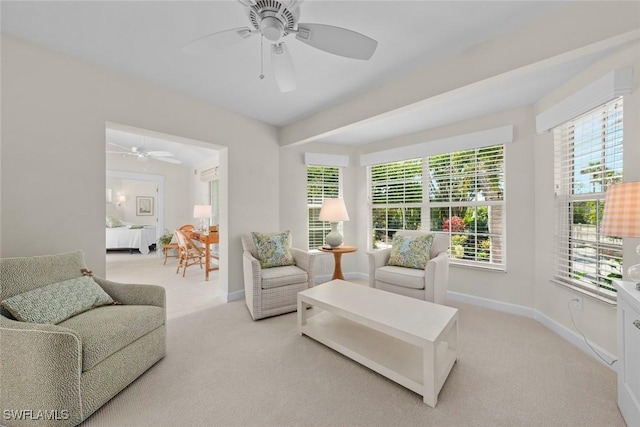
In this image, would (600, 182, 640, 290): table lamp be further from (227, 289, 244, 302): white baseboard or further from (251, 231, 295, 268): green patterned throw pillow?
(227, 289, 244, 302): white baseboard

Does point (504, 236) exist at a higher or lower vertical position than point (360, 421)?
higher

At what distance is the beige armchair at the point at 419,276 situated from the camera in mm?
2779

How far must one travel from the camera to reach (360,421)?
145 cm

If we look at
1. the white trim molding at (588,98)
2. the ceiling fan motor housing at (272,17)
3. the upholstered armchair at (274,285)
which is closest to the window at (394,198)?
the white trim molding at (588,98)

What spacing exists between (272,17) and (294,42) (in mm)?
679

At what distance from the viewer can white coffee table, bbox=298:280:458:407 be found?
161cm

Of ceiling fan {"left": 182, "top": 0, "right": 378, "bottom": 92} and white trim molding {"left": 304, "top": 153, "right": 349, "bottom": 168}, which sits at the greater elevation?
ceiling fan {"left": 182, "top": 0, "right": 378, "bottom": 92}

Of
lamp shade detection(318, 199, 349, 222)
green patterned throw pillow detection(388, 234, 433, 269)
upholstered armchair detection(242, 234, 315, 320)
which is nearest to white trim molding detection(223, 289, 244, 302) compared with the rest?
upholstered armchair detection(242, 234, 315, 320)

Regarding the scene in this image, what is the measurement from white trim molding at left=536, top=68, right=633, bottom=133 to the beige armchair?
1540mm

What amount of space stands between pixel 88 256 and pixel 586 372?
404 centimetres

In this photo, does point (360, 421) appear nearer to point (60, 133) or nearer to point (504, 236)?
point (504, 236)

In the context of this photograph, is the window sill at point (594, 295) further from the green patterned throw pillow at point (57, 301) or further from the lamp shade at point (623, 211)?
the green patterned throw pillow at point (57, 301)

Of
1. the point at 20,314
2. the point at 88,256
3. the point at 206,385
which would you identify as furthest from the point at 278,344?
the point at 88,256

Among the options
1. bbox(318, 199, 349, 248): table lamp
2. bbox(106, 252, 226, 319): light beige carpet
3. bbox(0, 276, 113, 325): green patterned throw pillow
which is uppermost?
bbox(318, 199, 349, 248): table lamp
